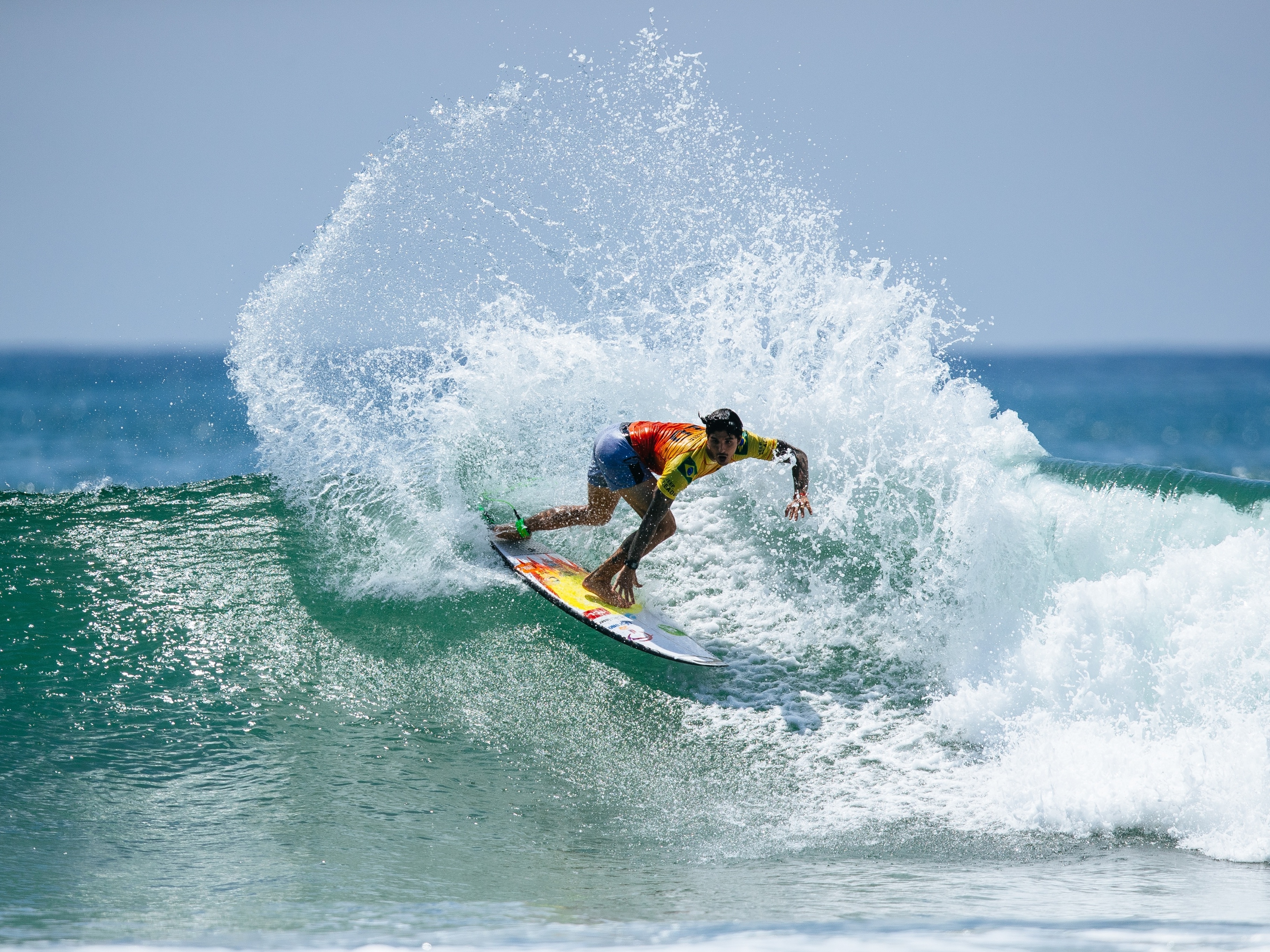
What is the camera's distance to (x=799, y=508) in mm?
5859

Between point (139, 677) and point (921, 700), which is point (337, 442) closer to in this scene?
point (139, 677)

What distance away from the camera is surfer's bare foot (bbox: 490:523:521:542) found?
24.3 feet

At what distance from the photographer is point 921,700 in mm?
5832

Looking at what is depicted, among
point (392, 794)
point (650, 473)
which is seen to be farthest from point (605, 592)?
point (392, 794)

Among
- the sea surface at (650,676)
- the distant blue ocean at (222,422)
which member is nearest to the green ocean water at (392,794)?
the sea surface at (650,676)

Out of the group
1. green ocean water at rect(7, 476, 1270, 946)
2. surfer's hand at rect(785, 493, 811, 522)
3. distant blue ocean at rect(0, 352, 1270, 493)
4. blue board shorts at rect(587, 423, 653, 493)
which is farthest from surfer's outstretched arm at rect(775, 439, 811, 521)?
distant blue ocean at rect(0, 352, 1270, 493)

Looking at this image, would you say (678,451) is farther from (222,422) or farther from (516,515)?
(222,422)

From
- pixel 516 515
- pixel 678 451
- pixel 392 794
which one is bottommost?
pixel 392 794

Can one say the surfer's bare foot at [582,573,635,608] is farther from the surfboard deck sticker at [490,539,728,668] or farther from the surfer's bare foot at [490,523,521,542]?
the surfer's bare foot at [490,523,521,542]

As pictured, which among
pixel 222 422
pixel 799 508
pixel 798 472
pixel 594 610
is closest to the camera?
pixel 799 508

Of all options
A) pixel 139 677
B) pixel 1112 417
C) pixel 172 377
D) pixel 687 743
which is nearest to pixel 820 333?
pixel 687 743

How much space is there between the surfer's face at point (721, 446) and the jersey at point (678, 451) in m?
0.06

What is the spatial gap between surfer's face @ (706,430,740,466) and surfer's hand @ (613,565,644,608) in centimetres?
108

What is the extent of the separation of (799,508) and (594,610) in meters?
1.54
